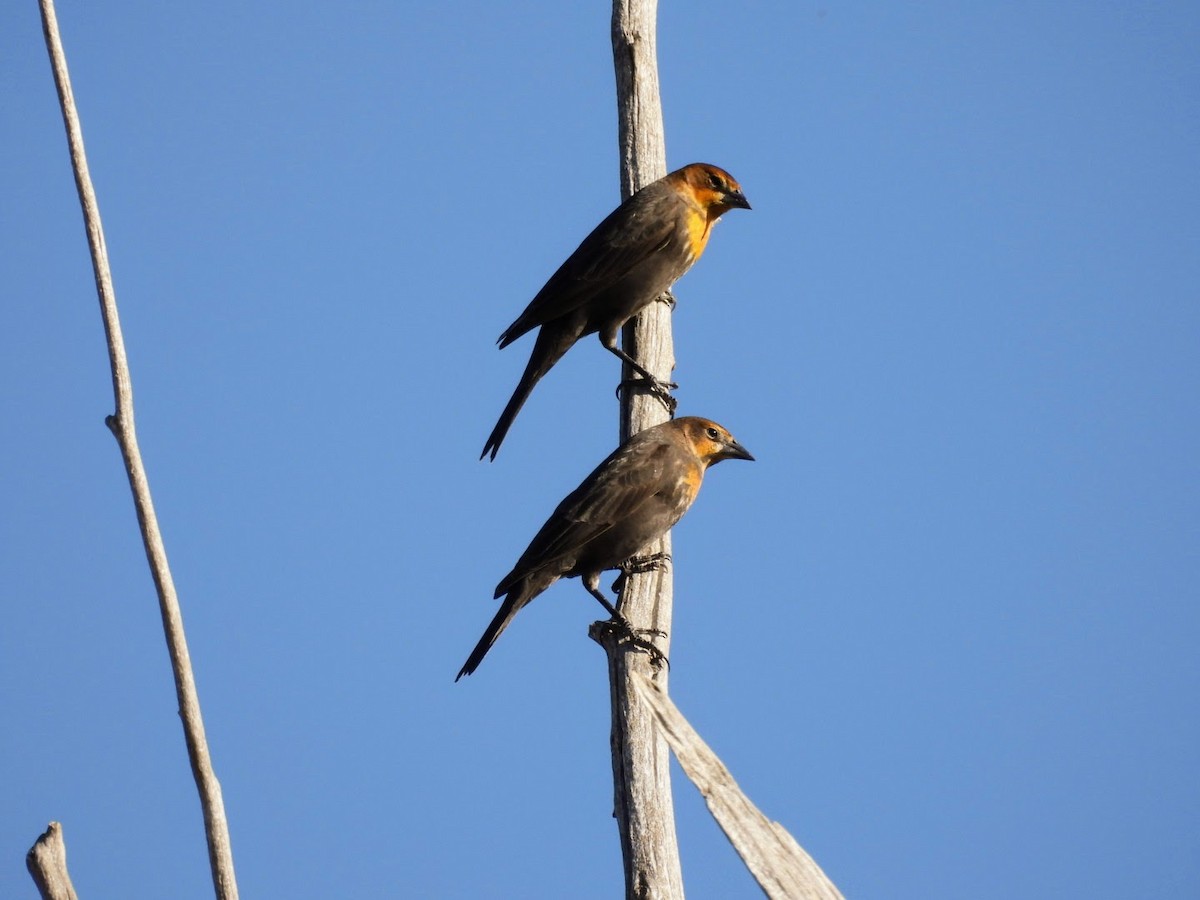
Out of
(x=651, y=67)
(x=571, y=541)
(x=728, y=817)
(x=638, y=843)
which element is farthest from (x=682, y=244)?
(x=728, y=817)

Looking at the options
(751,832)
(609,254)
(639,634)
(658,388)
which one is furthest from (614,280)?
(751,832)

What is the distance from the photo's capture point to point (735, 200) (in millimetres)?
6570

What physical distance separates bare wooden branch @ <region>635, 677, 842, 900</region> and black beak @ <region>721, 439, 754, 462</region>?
2.50 meters

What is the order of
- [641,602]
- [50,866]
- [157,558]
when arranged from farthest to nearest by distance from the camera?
[641,602], [157,558], [50,866]

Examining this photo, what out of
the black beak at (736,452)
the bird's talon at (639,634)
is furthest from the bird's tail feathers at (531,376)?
the bird's talon at (639,634)

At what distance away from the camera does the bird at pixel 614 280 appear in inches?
239

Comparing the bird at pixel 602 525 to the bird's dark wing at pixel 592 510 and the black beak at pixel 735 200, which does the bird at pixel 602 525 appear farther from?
the black beak at pixel 735 200

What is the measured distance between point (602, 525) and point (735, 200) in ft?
6.76

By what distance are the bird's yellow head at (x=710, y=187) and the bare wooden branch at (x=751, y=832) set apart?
3260mm

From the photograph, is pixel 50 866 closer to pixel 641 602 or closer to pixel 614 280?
pixel 641 602

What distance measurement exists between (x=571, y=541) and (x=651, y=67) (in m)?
2.40

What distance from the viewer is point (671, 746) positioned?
3.71 metres

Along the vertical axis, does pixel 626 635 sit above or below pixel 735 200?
below

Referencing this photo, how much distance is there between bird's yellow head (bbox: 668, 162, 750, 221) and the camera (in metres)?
6.41
